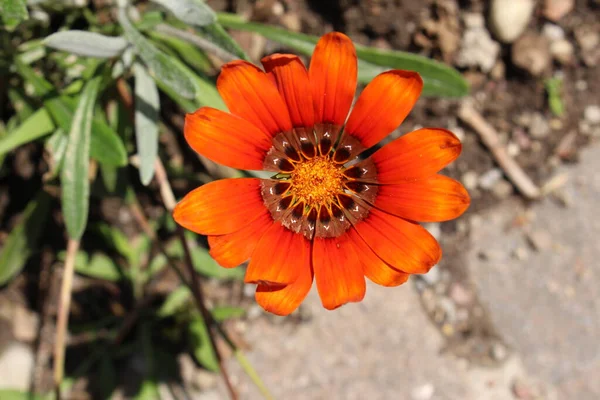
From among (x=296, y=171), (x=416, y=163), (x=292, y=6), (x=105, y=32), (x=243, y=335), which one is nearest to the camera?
(x=416, y=163)

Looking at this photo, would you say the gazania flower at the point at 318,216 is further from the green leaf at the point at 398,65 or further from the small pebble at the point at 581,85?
the small pebble at the point at 581,85

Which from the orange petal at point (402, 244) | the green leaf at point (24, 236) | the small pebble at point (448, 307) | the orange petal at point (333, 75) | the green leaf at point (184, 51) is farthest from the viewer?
the small pebble at point (448, 307)

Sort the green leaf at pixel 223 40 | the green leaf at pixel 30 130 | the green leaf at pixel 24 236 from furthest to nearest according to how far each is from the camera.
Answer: the green leaf at pixel 24 236, the green leaf at pixel 30 130, the green leaf at pixel 223 40

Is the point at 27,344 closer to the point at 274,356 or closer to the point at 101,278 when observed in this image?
the point at 101,278

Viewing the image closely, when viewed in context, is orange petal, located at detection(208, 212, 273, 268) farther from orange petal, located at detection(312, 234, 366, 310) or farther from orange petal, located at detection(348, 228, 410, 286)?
orange petal, located at detection(348, 228, 410, 286)

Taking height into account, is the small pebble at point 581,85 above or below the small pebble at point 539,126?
above

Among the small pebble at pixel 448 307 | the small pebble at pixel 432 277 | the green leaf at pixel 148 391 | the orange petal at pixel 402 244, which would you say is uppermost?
the orange petal at pixel 402 244

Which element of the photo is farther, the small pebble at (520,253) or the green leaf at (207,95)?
the small pebble at (520,253)

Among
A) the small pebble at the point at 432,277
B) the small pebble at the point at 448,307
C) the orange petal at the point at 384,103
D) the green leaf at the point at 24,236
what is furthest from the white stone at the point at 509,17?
the green leaf at the point at 24,236

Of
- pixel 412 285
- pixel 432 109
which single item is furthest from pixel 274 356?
pixel 432 109
